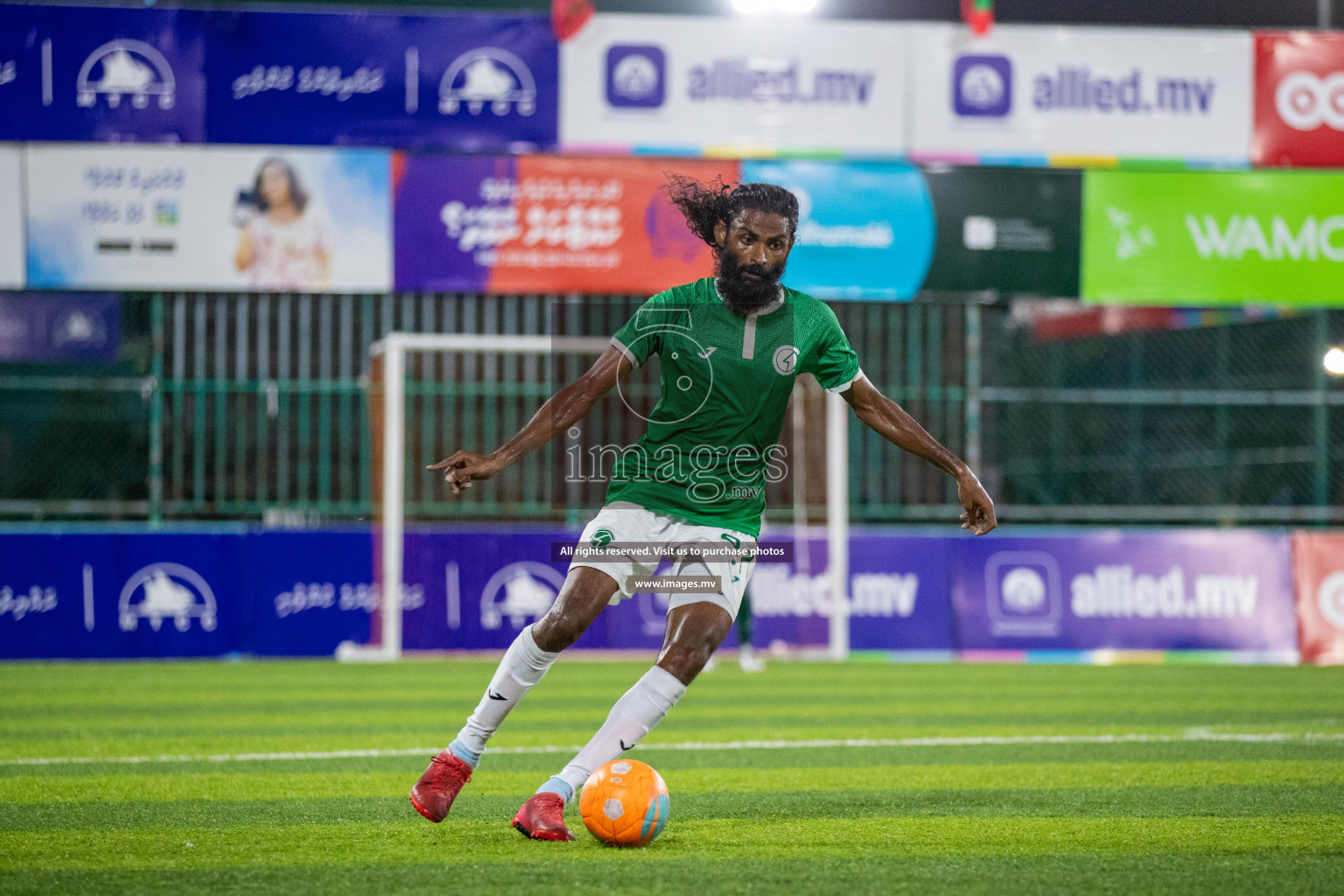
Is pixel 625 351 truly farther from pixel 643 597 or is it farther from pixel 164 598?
pixel 164 598

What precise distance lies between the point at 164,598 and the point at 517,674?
9.61m

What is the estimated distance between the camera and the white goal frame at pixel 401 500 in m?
14.1

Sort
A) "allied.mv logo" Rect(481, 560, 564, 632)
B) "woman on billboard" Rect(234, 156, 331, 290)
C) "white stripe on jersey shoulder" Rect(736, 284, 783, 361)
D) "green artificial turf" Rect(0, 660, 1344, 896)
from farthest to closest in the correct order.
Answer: "allied.mv logo" Rect(481, 560, 564, 632) → "woman on billboard" Rect(234, 156, 331, 290) → "white stripe on jersey shoulder" Rect(736, 284, 783, 361) → "green artificial turf" Rect(0, 660, 1344, 896)

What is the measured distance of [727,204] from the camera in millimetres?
5371

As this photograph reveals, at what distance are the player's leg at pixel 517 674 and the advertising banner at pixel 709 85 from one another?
32.3 ft

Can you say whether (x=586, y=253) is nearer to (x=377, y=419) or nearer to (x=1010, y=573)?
(x=377, y=419)

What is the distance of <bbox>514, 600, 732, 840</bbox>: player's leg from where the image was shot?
5055 mm

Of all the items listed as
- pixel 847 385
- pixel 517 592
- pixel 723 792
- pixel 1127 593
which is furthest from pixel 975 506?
pixel 1127 593

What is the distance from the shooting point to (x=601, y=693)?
11375mm

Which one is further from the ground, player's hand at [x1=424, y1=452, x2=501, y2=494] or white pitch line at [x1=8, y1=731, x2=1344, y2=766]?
player's hand at [x1=424, y1=452, x2=501, y2=494]

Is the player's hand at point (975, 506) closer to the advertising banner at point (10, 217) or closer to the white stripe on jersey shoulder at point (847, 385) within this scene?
the white stripe on jersey shoulder at point (847, 385)

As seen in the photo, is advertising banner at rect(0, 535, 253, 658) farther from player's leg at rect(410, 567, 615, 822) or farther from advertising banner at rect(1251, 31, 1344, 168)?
advertising banner at rect(1251, 31, 1344, 168)

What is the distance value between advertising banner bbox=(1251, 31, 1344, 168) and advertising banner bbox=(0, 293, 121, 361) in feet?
37.0

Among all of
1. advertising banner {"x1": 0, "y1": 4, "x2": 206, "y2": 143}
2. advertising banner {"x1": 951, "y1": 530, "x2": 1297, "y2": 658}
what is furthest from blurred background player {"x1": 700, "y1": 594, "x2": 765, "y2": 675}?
advertising banner {"x1": 0, "y1": 4, "x2": 206, "y2": 143}
